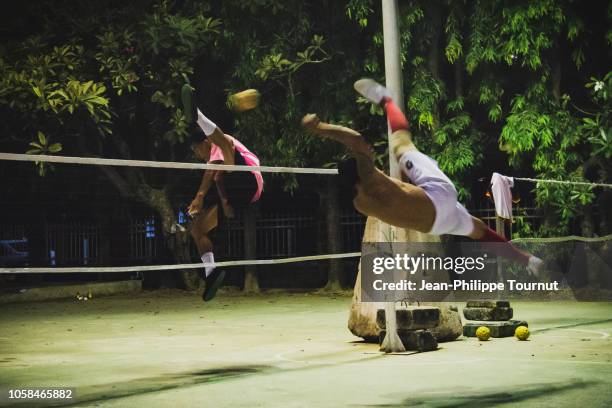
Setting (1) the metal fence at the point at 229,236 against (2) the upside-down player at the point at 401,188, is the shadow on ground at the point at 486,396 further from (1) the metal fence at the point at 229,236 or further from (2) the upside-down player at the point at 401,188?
(1) the metal fence at the point at 229,236

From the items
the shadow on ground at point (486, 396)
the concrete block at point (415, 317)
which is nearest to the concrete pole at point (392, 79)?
the concrete block at point (415, 317)

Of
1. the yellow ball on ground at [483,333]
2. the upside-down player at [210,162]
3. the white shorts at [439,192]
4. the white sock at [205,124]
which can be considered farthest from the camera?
the yellow ball on ground at [483,333]

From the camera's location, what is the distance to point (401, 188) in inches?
289

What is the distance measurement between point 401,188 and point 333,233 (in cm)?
1791

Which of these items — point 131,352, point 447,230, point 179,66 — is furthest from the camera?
point 179,66

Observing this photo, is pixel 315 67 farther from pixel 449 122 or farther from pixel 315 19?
pixel 449 122

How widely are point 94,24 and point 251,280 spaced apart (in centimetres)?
787

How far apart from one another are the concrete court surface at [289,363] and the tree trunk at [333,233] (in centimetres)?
659

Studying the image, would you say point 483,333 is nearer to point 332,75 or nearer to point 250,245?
point 332,75

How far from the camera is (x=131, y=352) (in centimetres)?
1296

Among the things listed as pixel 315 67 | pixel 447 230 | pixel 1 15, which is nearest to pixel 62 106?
pixel 1 15

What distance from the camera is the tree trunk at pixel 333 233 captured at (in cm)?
2519

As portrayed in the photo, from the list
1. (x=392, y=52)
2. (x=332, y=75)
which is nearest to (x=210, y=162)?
(x=392, y=52)

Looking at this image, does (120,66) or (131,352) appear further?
(120,66)
